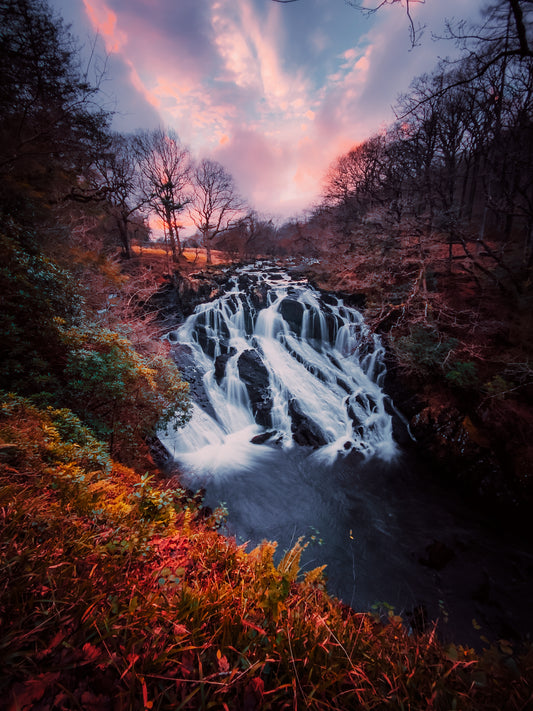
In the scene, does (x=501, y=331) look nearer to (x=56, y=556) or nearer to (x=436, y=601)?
(x=436, y=601)

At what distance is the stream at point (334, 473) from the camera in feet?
17.5

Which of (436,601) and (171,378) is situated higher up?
(171,378)

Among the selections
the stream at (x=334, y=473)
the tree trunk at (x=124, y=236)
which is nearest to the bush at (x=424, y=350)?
the stream at (x=334, y=473)

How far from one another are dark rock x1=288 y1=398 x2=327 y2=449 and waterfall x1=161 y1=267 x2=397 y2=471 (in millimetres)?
40

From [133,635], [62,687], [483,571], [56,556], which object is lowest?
[483,571]

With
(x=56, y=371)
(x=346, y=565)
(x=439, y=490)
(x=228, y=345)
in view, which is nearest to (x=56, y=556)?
(x=56, y=371)

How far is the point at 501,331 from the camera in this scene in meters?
9.33

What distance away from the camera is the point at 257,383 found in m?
11.7

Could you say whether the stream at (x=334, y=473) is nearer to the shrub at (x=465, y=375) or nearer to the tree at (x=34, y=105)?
the shrub at (x=465, y=375)

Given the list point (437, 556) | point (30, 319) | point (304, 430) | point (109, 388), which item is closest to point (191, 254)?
point (304, 430)

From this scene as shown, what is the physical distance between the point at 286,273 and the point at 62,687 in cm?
2472

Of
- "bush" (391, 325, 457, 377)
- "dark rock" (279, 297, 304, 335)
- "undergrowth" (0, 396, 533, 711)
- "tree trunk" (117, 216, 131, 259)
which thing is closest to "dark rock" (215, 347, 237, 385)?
"dark rock" (279, 297, 304, 335)

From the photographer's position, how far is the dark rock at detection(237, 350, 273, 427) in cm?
1077

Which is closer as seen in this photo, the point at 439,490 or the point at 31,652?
the point at 31,652
